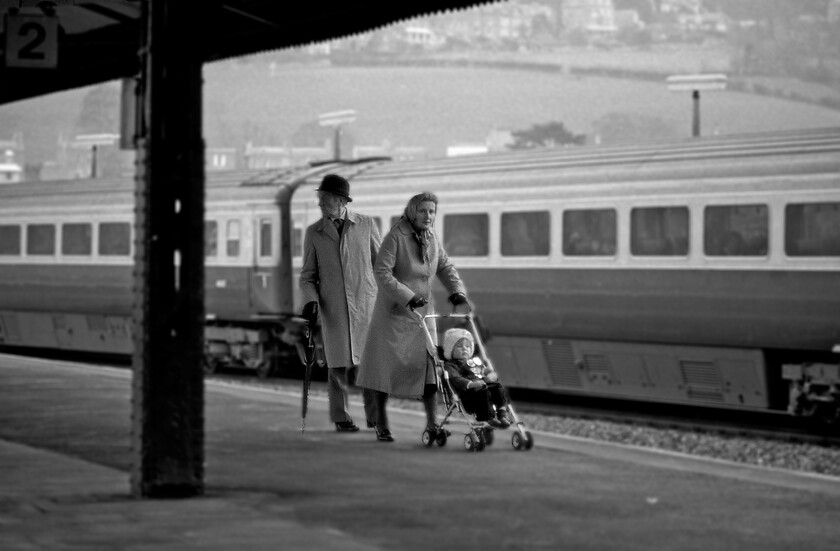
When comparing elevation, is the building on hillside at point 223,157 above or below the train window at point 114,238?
above

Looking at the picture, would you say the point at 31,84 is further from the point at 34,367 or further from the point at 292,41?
the point at 34,367

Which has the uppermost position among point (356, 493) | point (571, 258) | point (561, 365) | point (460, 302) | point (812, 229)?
point (812, 229)

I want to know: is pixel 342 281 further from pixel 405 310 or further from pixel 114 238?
pixel 114 238

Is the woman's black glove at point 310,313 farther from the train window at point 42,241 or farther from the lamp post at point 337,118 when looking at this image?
the train window at point 42,241

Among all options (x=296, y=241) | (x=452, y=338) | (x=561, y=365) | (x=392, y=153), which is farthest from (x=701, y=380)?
(x=452, y=338)

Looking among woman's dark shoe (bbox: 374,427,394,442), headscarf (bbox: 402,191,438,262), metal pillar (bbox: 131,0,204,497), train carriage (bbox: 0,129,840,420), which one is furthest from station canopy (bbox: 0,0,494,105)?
woman's dark shoe (bbox: 374,427,394,442)

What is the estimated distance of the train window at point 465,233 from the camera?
300 inches

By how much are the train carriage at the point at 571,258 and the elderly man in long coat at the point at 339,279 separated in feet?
1.09

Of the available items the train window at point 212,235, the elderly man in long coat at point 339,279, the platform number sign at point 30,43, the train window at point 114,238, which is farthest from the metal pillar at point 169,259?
the elderly man in long coat at point 339,279

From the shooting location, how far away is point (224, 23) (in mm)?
9289

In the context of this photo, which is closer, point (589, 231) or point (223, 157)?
point (223, 157)

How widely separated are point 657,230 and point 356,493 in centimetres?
1994

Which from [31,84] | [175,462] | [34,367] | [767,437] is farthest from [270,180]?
[34,367]

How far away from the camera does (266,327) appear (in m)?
9.02
